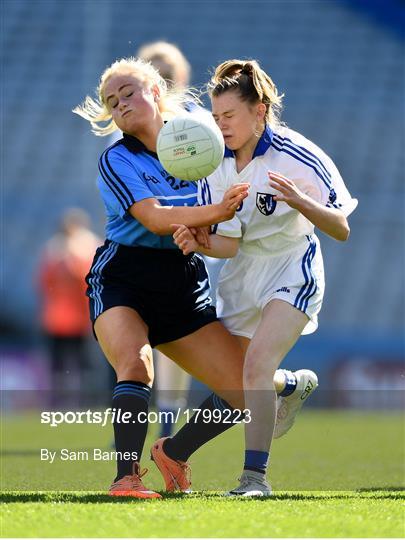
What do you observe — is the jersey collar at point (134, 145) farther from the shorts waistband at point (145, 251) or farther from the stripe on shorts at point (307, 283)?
the stripe on shorts at point (307, 283)

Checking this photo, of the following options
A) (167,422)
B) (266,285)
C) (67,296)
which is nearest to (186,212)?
(266,285)

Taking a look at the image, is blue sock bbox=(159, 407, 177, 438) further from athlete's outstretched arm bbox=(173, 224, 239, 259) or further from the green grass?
athlete's outstretched arm bbox=(173, 224, 239, 259)

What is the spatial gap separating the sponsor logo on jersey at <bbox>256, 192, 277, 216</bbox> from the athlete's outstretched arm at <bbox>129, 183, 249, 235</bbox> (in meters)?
0.34

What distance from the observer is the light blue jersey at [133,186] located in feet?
15.3

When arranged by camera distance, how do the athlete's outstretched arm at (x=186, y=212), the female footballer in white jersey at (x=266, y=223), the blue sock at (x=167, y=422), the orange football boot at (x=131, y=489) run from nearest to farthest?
the orange football boot at (x=131, y=489) → the athlete's outstretched arm at (x=186, y=212) → the female footballer in white jersey at (x=266, y=223) → the blue sock at (x=167, y=422)

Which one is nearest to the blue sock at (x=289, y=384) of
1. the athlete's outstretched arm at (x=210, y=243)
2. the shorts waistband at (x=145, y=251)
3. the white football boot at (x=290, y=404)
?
the white football boot at (x=290, y=404)

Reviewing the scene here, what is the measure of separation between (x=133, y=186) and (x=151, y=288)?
44 cm

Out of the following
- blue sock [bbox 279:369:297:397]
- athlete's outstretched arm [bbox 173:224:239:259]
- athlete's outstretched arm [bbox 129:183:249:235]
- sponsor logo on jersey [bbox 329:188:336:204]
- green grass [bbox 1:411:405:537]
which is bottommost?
green grass [bbox 1:411:405:537]

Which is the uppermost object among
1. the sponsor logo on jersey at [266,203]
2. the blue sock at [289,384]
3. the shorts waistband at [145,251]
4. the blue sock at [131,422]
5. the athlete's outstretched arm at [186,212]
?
the sponsor logo on jersey at [266,203]

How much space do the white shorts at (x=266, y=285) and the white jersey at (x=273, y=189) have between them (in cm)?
7

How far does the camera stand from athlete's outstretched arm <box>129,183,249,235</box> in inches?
173

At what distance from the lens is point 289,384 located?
5.18m

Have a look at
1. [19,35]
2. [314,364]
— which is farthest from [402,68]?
[314,364]

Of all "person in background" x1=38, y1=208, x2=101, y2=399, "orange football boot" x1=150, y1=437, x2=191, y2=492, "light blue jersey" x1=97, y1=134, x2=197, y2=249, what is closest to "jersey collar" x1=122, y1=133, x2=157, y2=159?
"light blue jersey" x1=97, y1=134, x2=197, y2=249
